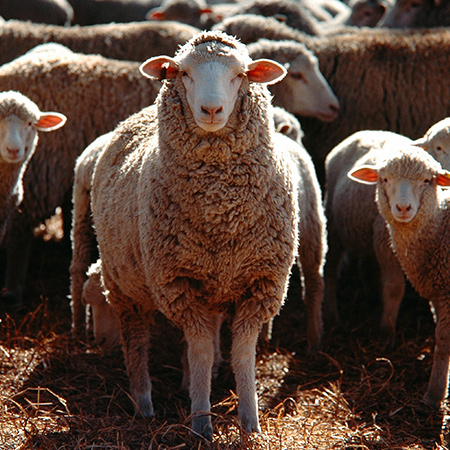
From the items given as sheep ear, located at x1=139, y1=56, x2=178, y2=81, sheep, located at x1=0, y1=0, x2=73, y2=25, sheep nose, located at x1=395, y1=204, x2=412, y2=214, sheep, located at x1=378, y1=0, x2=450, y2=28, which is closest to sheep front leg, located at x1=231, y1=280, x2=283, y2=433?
sheep nose, located at x1=395, y1=204, x2=412, y2=214

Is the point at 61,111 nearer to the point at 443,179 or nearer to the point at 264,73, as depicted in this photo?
the point at 264,73

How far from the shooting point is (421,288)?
12.2ft

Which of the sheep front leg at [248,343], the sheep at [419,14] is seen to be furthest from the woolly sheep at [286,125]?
→ the sheep at [419,14]

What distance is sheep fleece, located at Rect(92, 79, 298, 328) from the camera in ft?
9.61

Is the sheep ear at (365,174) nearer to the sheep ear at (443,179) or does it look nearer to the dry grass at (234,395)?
the sheep ear at (443,179)

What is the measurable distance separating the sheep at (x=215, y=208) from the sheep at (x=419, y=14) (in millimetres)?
5473

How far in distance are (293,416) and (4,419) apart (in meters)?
1.35

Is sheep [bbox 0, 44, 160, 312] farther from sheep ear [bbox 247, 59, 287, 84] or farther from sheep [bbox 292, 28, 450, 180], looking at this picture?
sheep ear [bbox 247, 59, 287, 84]

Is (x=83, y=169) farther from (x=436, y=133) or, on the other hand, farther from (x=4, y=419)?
(x=436, y=133)

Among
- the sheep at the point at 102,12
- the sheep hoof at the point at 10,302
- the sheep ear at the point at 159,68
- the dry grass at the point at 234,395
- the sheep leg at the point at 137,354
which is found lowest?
the sheep hoof at the point at 10,302

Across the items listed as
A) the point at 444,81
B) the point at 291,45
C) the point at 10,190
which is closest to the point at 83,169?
the point at 10,190

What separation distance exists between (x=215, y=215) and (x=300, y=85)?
3157 mm

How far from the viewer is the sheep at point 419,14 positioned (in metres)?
7.90

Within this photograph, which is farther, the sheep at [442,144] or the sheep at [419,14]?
the sheep at [419,14]
